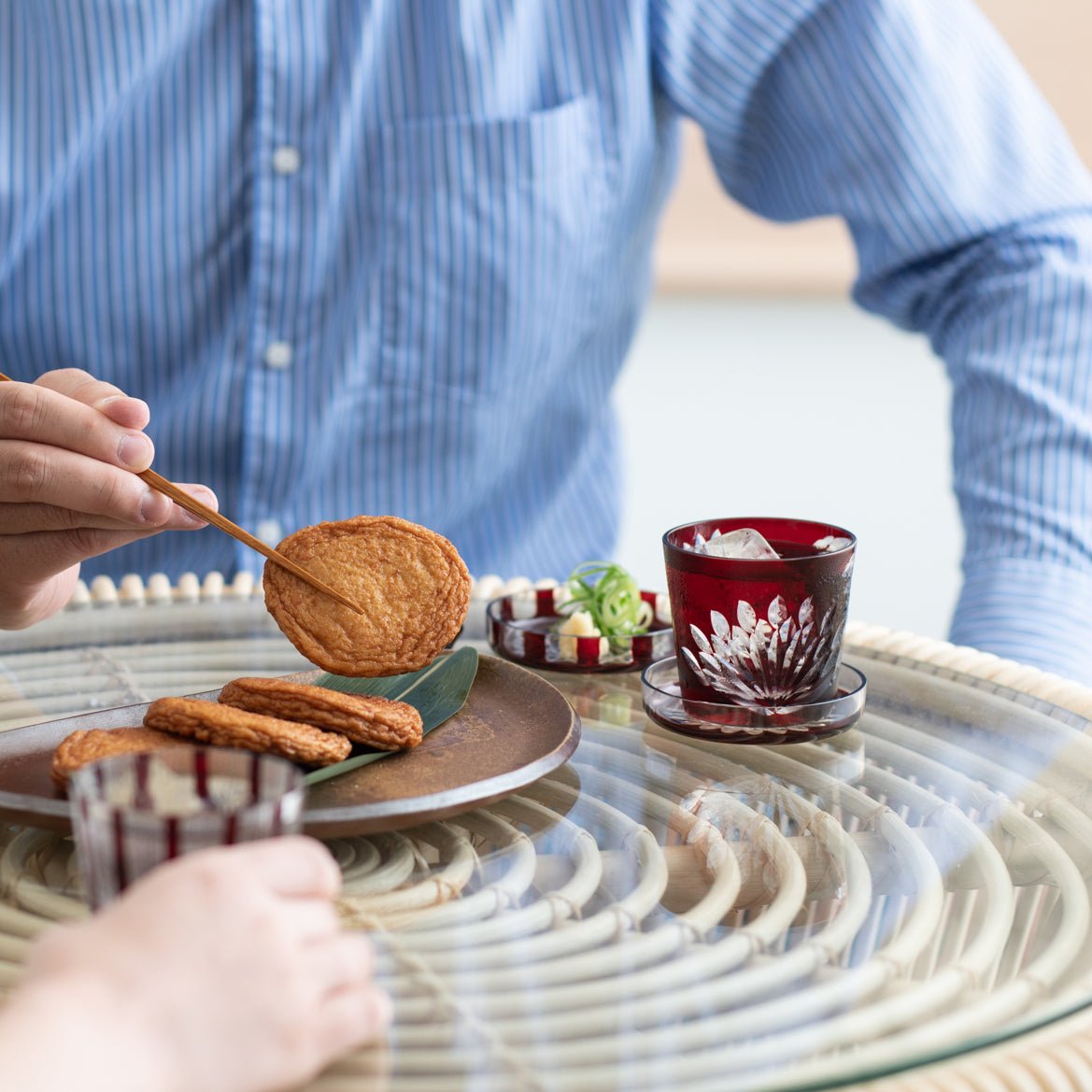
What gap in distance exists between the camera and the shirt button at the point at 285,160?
4.80 ft

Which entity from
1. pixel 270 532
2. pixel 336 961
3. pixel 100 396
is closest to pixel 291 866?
pixel 336 961

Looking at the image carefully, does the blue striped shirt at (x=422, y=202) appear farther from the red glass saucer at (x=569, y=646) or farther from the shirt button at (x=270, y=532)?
the red glass saucer at (x=569, y=646)

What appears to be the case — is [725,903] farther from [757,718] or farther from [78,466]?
[78,466]

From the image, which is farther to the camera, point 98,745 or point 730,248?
point 730,248

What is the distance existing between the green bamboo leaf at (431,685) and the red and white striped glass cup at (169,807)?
22 cm

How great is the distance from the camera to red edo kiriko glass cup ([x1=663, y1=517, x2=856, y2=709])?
81cm

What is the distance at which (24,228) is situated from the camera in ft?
4.73

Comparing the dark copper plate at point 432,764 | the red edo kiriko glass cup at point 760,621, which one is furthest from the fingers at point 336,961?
the red edo kiriko glass cup at point 760,621

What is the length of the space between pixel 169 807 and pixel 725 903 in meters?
0.26

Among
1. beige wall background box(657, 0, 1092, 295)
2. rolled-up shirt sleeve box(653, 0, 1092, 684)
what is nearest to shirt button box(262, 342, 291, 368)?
rolled-up shirt sleeve box(653, 0, 1092, 684)

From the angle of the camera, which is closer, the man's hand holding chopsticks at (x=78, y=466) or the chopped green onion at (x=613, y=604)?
the man's hand holding chopsticks at (x=78, y=466)

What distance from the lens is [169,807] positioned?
57 centimetres

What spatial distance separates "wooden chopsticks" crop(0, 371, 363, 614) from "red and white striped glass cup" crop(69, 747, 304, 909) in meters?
0.25

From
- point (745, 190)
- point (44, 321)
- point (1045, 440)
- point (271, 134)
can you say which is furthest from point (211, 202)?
point (1045, 440)
